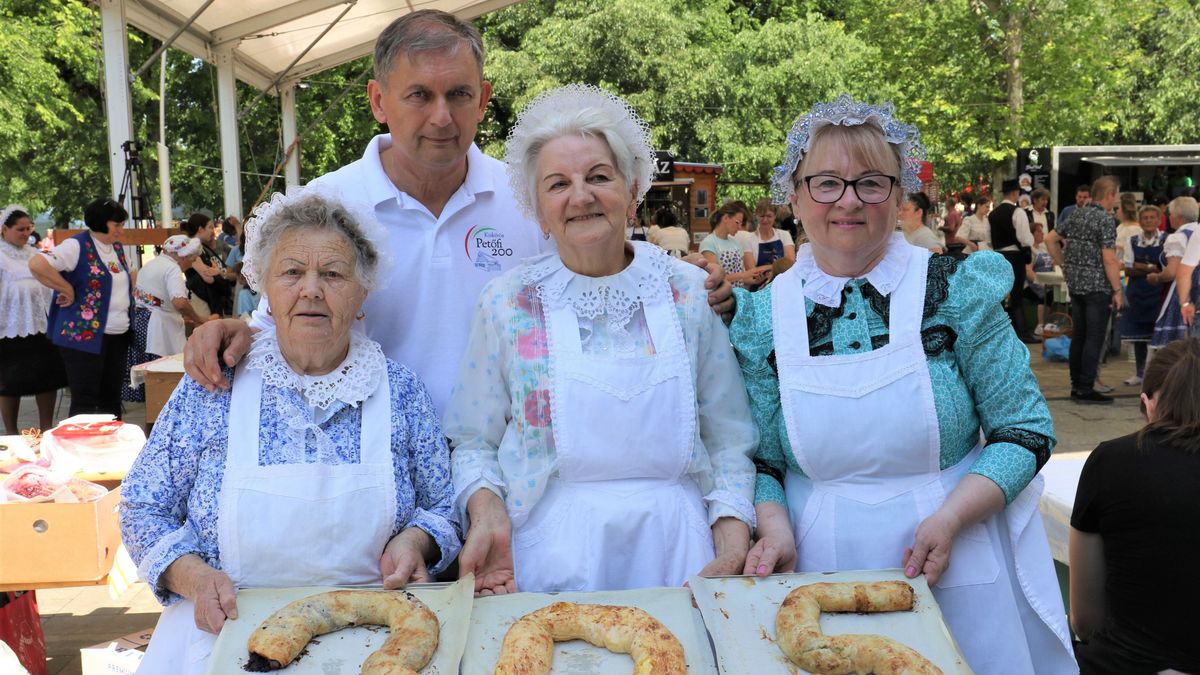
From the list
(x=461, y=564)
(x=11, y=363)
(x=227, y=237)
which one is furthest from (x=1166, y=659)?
(x=227, y=237)

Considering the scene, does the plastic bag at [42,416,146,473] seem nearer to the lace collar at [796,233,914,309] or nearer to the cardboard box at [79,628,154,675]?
the cardboard box at [79,628,154,675]

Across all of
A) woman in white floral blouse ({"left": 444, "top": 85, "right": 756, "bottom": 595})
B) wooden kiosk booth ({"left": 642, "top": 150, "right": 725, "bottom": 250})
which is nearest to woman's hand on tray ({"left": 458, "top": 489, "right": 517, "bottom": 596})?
woman in white floral blouse ({"left": 444, "top": 85, "right": 756, "bottom": 595})

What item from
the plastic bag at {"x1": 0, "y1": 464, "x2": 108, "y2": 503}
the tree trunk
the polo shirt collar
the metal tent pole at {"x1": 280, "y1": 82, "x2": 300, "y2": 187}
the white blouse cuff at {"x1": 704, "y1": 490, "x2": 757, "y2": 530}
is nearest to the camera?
the white blouse cuff at {"x1": 704, "y1": 490, "x2": 757, "y2": 530}

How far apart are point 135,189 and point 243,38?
4212 millimetres

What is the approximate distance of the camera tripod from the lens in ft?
29.2

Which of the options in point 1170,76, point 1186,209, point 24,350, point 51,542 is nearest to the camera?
point 51,542

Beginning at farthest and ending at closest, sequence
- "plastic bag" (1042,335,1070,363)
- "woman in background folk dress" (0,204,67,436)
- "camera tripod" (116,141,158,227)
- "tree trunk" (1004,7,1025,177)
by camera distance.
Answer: "tree trunk" (1004,7,1025,177)
"plastic bag" (1042,335,1070,363)
"camera tripod" (116,141,158,227)
"woman in background folk dress" (0,204,67,436)

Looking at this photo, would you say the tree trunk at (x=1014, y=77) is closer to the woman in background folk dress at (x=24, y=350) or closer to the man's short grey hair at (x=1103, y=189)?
the man's short grey hair at (x=1103, y=189)

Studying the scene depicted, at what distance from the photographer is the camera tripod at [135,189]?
29.2 ft

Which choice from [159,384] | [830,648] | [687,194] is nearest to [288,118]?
[687,194]

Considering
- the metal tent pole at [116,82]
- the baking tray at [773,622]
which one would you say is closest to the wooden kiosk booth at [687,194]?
the metal tent pole at [116,82]

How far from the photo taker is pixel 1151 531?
9.51ft

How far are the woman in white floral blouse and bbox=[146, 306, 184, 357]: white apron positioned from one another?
7.22m

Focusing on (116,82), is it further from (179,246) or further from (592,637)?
(592,637)
